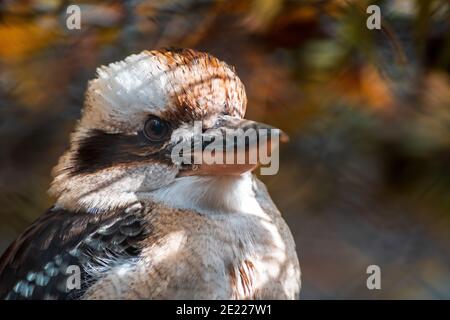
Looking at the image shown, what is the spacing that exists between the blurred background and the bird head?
650 millimetres

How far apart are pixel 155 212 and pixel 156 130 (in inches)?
6.0

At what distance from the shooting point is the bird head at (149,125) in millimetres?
1549

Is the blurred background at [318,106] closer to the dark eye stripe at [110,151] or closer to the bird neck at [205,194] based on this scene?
the dark eye stripe at [110,151]

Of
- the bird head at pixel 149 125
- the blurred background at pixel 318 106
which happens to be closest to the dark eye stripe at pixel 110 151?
the bird head at pixel 149 125

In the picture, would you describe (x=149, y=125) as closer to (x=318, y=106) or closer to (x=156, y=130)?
(x=156, y=130)

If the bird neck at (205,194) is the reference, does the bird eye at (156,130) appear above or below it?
above

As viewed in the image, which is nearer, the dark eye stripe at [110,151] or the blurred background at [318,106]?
the dark eye stripe at [110,151]

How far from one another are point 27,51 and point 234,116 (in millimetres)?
1145

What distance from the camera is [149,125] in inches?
62.2

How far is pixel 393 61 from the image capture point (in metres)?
2.44

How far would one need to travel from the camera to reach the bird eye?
1566mm
